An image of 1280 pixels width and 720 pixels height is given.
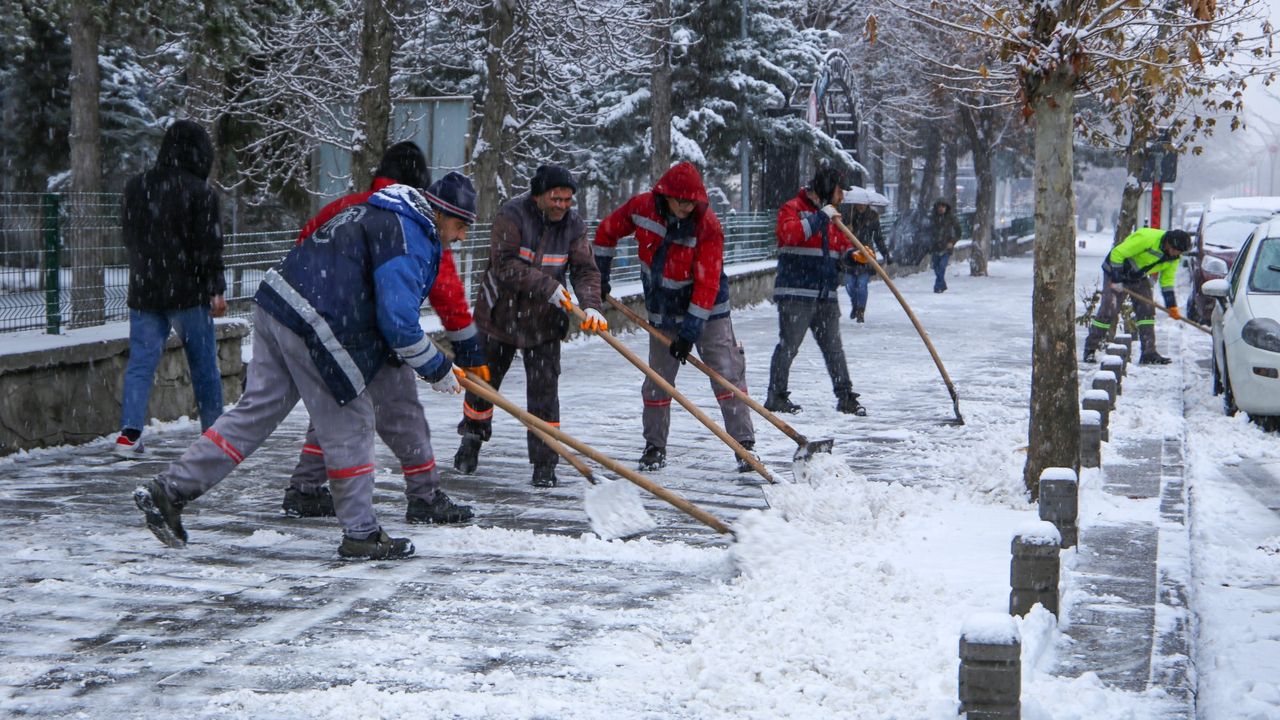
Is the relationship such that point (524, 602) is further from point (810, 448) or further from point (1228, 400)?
point (1228, 400)

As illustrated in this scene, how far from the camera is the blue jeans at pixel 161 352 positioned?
318 inches

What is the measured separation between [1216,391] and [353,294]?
915 centimetres

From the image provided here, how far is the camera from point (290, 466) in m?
8.12

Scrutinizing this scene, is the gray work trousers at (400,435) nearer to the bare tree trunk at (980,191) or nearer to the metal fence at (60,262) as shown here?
the metal fence at (60,262)

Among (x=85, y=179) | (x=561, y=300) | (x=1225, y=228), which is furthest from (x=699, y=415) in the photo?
(x=1225, y=228)

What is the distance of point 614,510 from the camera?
6270 mm

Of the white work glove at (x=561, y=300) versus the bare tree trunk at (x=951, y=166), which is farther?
the bare tree trunk at (x=951, y=166)

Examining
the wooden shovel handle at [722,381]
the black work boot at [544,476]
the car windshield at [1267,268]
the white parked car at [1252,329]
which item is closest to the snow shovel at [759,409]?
the wooden shovel handle at [722,381]

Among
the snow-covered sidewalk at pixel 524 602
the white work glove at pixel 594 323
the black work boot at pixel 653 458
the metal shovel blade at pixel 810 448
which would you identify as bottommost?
the snow-covered sidewalk at pixel 524 602

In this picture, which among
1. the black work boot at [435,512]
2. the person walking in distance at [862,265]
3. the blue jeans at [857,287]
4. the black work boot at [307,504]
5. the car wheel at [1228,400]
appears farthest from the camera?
the blue jeans at [857,287]

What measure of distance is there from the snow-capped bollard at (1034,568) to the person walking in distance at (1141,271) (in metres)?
9.38

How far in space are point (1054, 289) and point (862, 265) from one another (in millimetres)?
11370

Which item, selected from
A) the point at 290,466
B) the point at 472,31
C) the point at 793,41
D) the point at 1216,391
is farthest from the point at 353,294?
the point at 793,41

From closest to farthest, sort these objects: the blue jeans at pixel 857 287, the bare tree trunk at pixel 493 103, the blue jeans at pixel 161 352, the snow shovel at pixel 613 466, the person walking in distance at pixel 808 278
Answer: the snow shovel at pixel 613 466 < the blue jeans at pixel 161 352 < the person walking in distance at pixel 808 278 < the bare tree trunk at pixel 493 103 < the blue jeans at pixel 857 287
